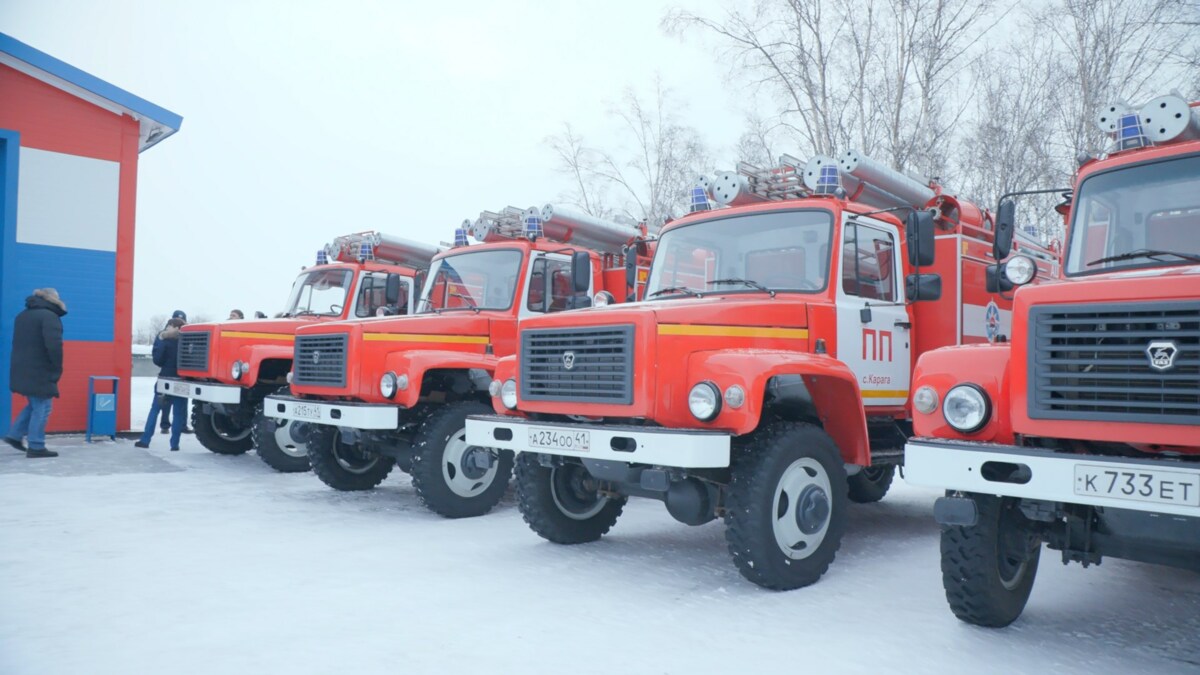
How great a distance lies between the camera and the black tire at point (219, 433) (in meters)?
11.5

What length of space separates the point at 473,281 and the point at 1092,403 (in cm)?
601

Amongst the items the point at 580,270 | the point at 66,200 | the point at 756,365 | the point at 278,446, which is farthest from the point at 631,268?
the point at 66,200

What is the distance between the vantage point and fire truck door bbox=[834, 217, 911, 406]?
5.91m

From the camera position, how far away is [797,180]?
6.49 metres

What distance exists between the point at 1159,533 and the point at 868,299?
2.93 metres

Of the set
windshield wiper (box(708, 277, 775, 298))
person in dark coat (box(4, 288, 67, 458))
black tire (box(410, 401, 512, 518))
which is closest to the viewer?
windshield wiper (box(708, 277, 775, 298))

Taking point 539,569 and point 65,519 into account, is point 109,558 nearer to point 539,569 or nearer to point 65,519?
point 65,519

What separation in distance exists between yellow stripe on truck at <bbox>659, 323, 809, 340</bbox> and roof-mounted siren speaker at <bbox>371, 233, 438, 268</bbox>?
6731 mm

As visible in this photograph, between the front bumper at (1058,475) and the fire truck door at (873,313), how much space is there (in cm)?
209

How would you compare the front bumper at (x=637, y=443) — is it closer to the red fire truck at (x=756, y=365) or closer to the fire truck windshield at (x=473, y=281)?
the red fire truck at (x=756, y=365)

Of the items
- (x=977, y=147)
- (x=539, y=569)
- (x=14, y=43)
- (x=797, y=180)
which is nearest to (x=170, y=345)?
(x=14, y=43)

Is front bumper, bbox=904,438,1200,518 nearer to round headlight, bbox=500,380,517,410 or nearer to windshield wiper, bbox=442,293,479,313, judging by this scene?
round headlight, bbox=500,380,517,410

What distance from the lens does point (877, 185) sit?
6.64 meters

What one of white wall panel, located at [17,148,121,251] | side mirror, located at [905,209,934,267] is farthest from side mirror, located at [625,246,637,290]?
white wall panel, located at [17,148,121,251]
